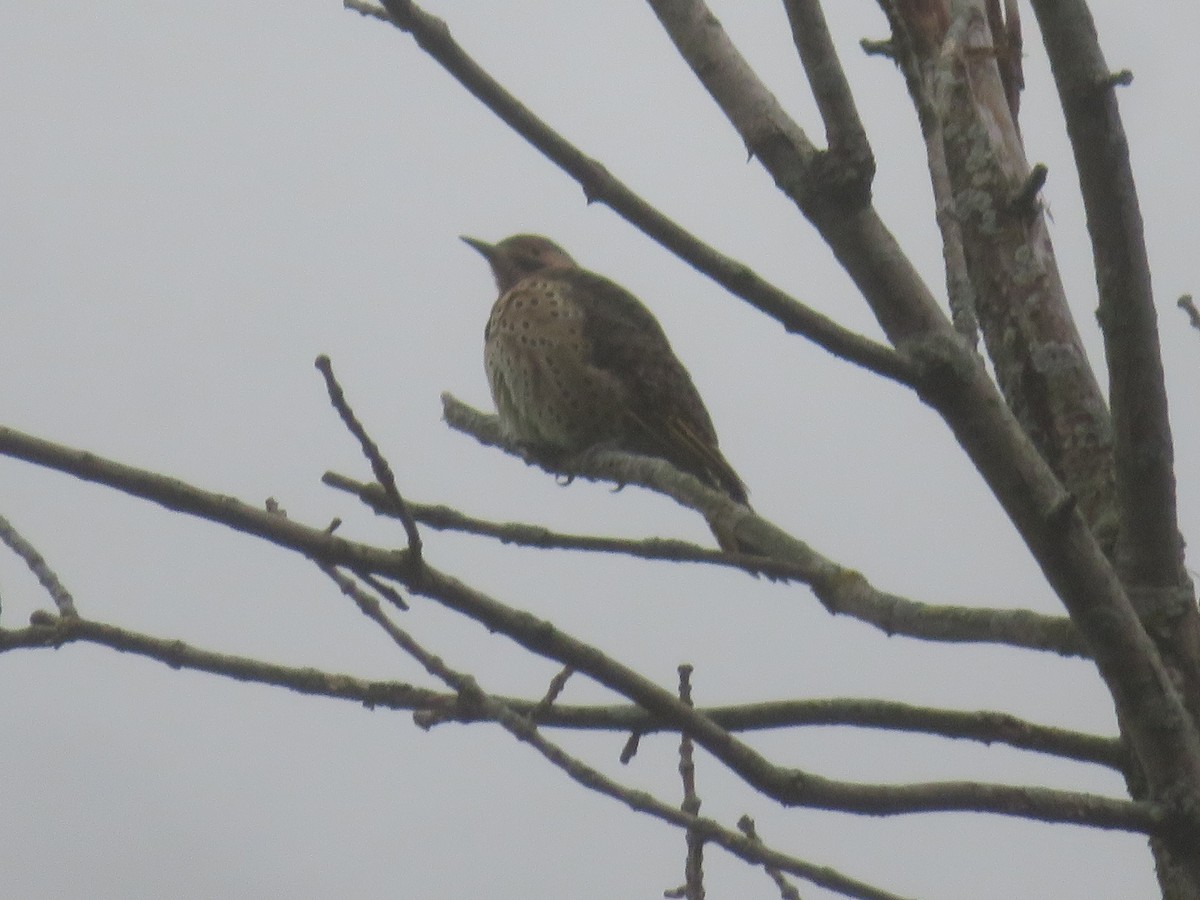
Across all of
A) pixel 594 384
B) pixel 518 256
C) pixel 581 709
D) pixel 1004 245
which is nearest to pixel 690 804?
pixel 581 709

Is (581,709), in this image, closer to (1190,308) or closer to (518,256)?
(1190,308)

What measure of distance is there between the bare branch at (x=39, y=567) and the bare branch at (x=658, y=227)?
996 mm

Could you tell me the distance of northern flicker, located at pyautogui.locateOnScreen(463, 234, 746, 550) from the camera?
260 inches

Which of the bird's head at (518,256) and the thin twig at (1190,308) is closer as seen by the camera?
the thin twig at (1190,308)

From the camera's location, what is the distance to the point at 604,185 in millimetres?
2551

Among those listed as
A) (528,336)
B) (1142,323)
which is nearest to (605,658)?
(1142,323)

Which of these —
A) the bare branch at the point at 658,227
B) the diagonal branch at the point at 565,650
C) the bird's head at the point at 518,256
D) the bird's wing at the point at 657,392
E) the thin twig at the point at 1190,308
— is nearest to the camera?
the diagonal branch at the point at 565,650

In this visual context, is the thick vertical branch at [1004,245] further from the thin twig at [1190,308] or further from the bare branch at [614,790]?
the bare branch at [614,790]

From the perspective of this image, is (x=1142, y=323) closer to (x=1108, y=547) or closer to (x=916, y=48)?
(x=1108, y=547)

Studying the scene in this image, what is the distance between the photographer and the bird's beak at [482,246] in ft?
27.1

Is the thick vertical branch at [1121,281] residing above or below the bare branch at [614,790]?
above

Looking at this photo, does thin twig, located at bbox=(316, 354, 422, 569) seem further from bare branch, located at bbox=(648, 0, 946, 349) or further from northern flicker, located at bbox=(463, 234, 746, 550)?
northern flicker, located at bbox=(463, 234, 746, 550)

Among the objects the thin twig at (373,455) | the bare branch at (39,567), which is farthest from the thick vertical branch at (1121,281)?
the bare branch at (39,567)

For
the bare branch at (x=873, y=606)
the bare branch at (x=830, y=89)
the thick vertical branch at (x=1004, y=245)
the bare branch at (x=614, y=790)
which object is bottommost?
the bare branch at (x=614, y=790)
